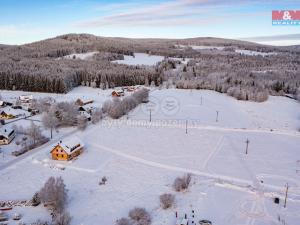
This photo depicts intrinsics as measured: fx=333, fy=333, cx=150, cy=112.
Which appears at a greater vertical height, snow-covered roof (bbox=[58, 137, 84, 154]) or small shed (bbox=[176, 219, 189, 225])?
snow-covered roof (bbox=[58, 137, 84, 154])

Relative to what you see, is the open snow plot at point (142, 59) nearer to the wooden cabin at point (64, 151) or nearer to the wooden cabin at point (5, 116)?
the wooden cabin at point (5, 116)

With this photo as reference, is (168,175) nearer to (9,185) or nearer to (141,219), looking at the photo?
(141,219)

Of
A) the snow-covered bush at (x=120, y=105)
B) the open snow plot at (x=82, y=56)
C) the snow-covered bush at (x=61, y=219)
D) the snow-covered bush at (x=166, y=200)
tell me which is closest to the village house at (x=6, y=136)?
the snow-covered bush at (x=120, y=105)

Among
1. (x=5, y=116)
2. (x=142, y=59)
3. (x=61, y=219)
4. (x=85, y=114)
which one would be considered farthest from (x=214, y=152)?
(x=142, y=59)

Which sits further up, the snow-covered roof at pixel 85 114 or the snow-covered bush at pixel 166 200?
the snow-covered roof at pixel 85 114

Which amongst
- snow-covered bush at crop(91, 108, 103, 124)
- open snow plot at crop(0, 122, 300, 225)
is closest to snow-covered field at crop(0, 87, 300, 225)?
open snow plot at crop(0, 122, 300, 225)

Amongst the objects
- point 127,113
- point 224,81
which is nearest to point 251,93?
point 224,81

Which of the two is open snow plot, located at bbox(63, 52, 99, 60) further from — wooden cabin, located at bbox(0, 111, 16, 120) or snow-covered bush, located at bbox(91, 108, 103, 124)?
snow-covered bush, located at bbox(91, 108, 103, 124)
